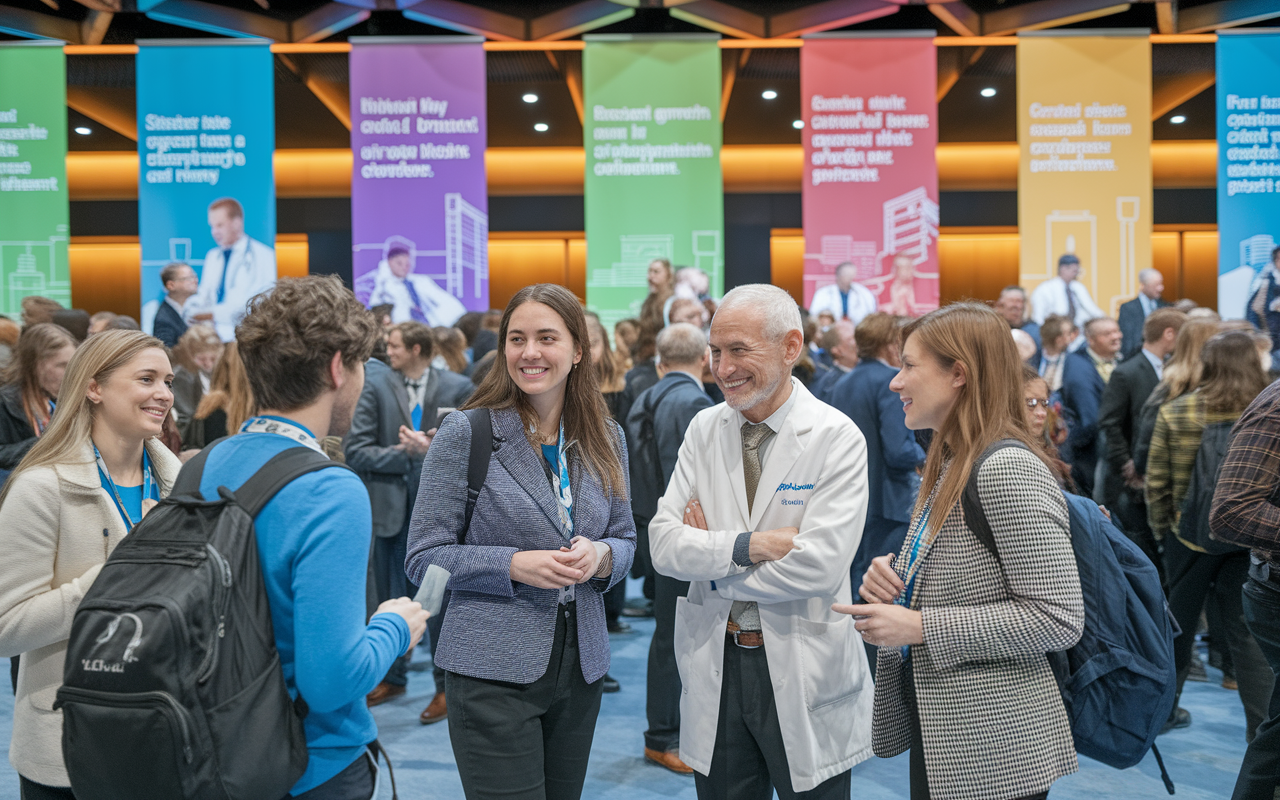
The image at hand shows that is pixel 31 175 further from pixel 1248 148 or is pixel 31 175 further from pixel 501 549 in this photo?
pixel 1248 148

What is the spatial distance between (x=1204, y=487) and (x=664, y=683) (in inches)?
89.4

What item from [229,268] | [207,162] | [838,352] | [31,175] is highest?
[207,162]

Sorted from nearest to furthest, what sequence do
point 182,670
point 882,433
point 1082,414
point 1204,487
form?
point 182,670, point 1204,487, point 882,433, point 1082,414

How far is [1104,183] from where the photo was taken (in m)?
8.62

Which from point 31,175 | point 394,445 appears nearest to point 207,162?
point 31,175

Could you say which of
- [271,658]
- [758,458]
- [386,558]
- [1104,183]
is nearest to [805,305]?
[1104,183]

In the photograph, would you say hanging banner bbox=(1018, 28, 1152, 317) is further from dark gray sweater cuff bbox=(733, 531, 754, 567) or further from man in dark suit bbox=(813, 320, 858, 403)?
dark gray sweater cuff bbox=(733, 531, 754, 567)

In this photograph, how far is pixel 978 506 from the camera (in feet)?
5.74

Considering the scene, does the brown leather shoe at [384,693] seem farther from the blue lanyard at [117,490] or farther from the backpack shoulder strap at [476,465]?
the backpack shoulder strap at [476,465]

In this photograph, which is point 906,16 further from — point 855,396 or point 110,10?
point 110,10

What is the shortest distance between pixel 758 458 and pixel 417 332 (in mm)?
2961

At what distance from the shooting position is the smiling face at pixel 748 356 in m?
2.13

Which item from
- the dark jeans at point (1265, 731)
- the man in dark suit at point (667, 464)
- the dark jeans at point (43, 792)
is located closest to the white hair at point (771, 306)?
the dark jeans at point (1265, 731)

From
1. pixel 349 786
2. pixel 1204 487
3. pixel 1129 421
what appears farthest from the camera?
pixel 1129 421
